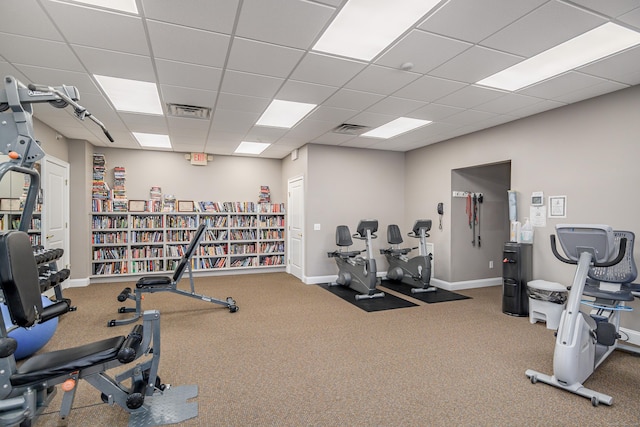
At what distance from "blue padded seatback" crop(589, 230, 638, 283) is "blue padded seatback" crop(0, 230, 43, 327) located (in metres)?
4.42

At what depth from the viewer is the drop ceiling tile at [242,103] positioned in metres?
3.84

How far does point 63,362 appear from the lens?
1.86m

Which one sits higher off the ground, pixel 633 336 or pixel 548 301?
pixel 548 301

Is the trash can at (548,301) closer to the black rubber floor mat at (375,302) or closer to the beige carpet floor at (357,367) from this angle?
the beige carpet floor at (357,367)

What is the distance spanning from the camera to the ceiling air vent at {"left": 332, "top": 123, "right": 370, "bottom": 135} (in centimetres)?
512

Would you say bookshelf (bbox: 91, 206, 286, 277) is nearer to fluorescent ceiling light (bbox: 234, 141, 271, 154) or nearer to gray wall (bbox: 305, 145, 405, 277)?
fluorescent ceiling light (bbox: 234, 141, 271, 154)

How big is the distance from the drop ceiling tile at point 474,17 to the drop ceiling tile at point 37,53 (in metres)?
2.94

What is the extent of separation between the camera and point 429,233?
249 inches

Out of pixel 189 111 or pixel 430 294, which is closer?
pixel 189 111

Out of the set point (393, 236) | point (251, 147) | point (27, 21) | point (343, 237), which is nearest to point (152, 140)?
point (251, 147)

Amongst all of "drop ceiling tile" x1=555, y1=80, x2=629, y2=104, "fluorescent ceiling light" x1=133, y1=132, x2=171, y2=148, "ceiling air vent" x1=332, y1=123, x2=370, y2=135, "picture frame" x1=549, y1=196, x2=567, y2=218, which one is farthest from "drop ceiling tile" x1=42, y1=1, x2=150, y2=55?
"picture frame" x1=549, y1=196, x2=567, y2=218

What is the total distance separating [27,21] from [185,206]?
4878 mm

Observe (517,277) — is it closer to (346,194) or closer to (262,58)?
(346,194)

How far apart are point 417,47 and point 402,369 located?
108 inches
